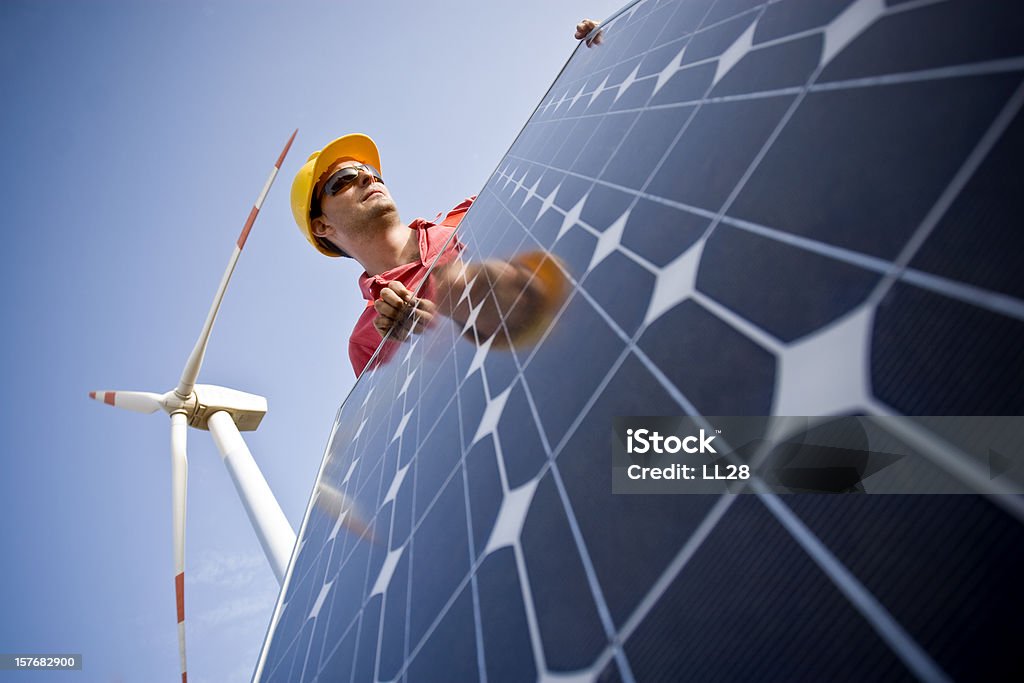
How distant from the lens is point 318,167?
20.3ft

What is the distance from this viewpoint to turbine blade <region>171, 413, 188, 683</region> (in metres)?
5.10

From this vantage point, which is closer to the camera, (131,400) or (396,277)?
(396,277)

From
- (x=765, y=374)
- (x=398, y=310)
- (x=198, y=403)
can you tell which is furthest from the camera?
(x=198, y=403)

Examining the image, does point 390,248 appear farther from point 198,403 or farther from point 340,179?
point 198,403

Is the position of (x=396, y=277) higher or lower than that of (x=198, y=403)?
higher

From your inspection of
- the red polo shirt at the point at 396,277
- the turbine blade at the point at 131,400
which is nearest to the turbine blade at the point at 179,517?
the turbine blade at the point at 131,400

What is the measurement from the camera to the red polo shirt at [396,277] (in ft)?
16.0

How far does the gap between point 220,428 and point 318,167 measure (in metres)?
3.67

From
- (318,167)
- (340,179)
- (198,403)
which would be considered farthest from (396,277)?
(198,403)

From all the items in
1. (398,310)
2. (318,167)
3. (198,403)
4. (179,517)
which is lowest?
(179,517)

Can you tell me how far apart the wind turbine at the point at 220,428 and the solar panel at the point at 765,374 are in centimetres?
334

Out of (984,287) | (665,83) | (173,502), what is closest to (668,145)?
(665,83)

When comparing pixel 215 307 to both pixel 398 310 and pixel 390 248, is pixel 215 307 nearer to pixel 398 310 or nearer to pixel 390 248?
pixel 390 248

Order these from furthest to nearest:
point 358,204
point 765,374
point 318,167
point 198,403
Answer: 1. point 198,403
2. point 318,167
3. point 358,204
4. point 765,374
